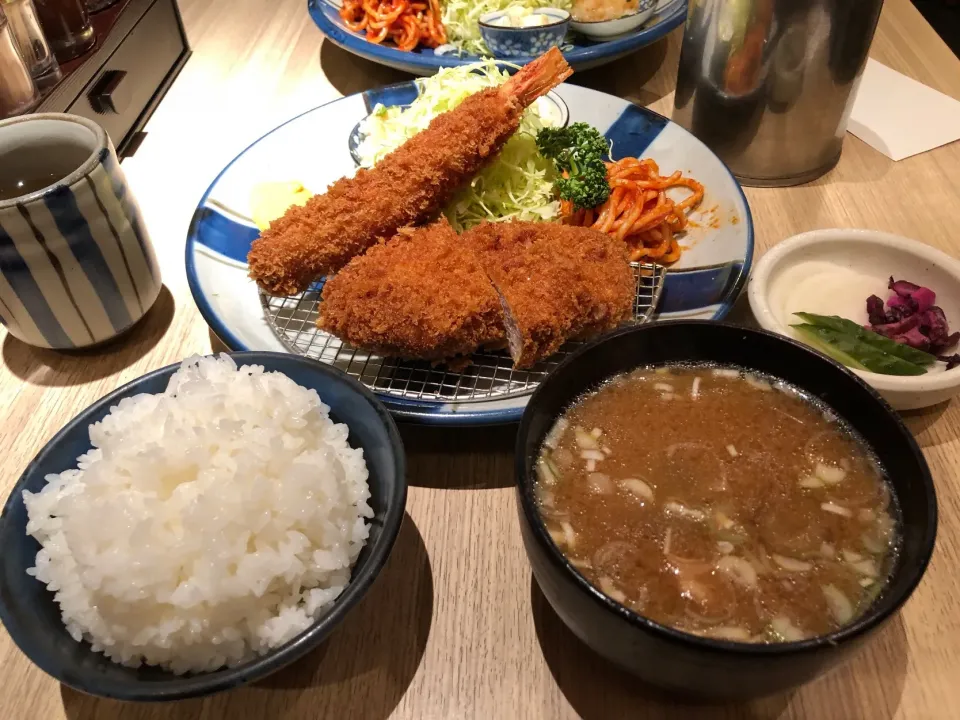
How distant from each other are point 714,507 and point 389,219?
1240 millimetres

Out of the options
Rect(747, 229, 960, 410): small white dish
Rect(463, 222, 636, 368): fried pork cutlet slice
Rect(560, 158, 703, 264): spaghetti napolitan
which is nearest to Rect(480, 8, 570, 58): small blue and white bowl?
Rect(560, 158, 703, 264): spaghetti napolitan

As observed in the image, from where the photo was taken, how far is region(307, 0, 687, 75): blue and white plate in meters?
2.46

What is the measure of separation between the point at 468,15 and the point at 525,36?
37cm

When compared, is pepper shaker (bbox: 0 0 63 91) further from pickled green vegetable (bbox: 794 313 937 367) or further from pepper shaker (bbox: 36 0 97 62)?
pickled green vegetable (bbox: 794 313 937 367)

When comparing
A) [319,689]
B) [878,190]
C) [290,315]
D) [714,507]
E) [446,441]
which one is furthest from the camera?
[878,190]

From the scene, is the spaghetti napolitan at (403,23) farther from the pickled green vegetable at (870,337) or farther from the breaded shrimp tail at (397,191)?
the pickled green vegetable at (870,337)

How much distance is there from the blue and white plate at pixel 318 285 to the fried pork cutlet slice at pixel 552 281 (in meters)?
0.09

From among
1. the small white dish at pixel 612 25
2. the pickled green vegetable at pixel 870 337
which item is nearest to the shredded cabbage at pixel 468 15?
the small white dish at pixel 612 25

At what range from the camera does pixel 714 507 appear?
1.01 meters

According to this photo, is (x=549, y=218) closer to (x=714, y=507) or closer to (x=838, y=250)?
(x=838, y=250)

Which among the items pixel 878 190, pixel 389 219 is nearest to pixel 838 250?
pixel 878 190

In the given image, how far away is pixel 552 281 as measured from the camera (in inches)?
63.6

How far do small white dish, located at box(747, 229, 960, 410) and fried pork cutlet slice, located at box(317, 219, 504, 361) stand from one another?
2.07 feet

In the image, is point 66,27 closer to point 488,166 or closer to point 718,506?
point 488,166
